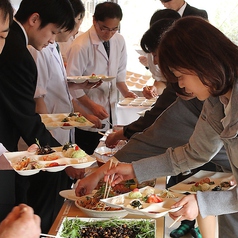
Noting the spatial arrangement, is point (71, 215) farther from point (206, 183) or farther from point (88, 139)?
point (88, 139)

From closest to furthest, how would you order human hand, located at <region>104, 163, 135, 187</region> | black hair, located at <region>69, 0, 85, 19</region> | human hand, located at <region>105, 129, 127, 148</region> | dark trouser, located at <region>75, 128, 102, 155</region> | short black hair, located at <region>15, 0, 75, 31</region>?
human hand, located at <region>104, 163, 135, 187</region> < short black hair, located at <region>15, 0, 75, 31</region> < human hand, located at <region>105, 129, 127, 148</region> < black hair, located at <region>69, 0, 85, 19</region> < dark trouser, located at <region>75, 128, 102, 155</region>

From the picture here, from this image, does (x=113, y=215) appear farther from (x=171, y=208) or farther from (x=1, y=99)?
(x=1, y=99)

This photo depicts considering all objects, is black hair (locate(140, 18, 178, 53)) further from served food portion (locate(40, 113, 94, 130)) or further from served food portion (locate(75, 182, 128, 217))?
served food portion (locate(75, 182, 128, 217))

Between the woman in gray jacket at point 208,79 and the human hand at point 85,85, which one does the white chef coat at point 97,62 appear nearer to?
the human hand at point 85,85

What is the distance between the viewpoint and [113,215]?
1.55 metres

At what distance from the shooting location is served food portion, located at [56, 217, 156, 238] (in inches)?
56.4

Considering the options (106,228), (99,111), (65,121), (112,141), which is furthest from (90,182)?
(99,111)

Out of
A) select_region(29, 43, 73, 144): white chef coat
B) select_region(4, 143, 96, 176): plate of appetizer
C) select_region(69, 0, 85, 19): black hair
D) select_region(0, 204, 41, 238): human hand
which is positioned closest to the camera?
select_region(0, 204, 41, 238): human hand

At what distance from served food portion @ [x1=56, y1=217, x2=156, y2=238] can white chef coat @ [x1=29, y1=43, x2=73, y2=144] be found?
48.3 inches

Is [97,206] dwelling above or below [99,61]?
below

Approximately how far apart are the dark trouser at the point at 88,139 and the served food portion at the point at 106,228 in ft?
5.63

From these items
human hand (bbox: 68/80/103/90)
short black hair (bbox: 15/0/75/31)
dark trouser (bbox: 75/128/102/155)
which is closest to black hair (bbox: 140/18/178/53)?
short black hair (bbox: 15/0/75/31)

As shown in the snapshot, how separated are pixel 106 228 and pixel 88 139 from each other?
180 centimetres

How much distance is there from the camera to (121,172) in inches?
64.4
